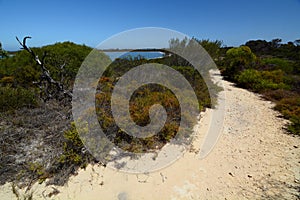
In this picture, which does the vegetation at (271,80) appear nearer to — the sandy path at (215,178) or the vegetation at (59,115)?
the vegetation at (59,115)

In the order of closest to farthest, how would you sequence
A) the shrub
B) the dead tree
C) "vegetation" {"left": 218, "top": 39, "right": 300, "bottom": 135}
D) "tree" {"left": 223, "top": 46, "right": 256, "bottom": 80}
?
the shrub
the dead tree
"vegetation" {"left": 218, "top": 39, "right": 300, "bottom": 135}
"tree" {"left": 223, "top": 46, "right": 256, "bottom": 80}

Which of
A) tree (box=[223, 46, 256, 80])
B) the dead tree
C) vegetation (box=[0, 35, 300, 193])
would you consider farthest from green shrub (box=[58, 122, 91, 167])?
tree (box=[223, 46, 256, 80])

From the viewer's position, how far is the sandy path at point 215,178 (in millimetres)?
2137

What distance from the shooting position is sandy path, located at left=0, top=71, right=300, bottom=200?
2.14 metres

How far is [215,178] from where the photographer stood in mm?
2418

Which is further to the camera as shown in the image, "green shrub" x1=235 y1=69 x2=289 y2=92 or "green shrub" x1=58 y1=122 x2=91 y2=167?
"green shrub" x1=235 y1=69 x2=289 y2=92

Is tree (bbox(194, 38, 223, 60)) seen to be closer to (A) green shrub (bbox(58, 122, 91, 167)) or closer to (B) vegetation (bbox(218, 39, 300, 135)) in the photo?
(B) vegetation (bbox(218, 39, 300, 135))

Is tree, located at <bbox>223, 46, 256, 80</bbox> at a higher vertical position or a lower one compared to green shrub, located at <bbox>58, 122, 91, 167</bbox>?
higher

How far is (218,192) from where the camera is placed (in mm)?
2189

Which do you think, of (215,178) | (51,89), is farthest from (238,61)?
(51,89)

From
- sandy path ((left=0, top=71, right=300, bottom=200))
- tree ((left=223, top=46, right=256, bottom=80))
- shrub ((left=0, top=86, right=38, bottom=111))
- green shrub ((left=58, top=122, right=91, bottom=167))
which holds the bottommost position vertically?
sandy path ((left=0, top=71, right=300, bottom=200))

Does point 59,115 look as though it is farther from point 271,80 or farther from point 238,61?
point 238,61

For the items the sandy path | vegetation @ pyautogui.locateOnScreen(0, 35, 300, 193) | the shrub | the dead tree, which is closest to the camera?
the sandy path

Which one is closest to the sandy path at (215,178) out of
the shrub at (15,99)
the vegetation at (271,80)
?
the vegetation at (271,80)
